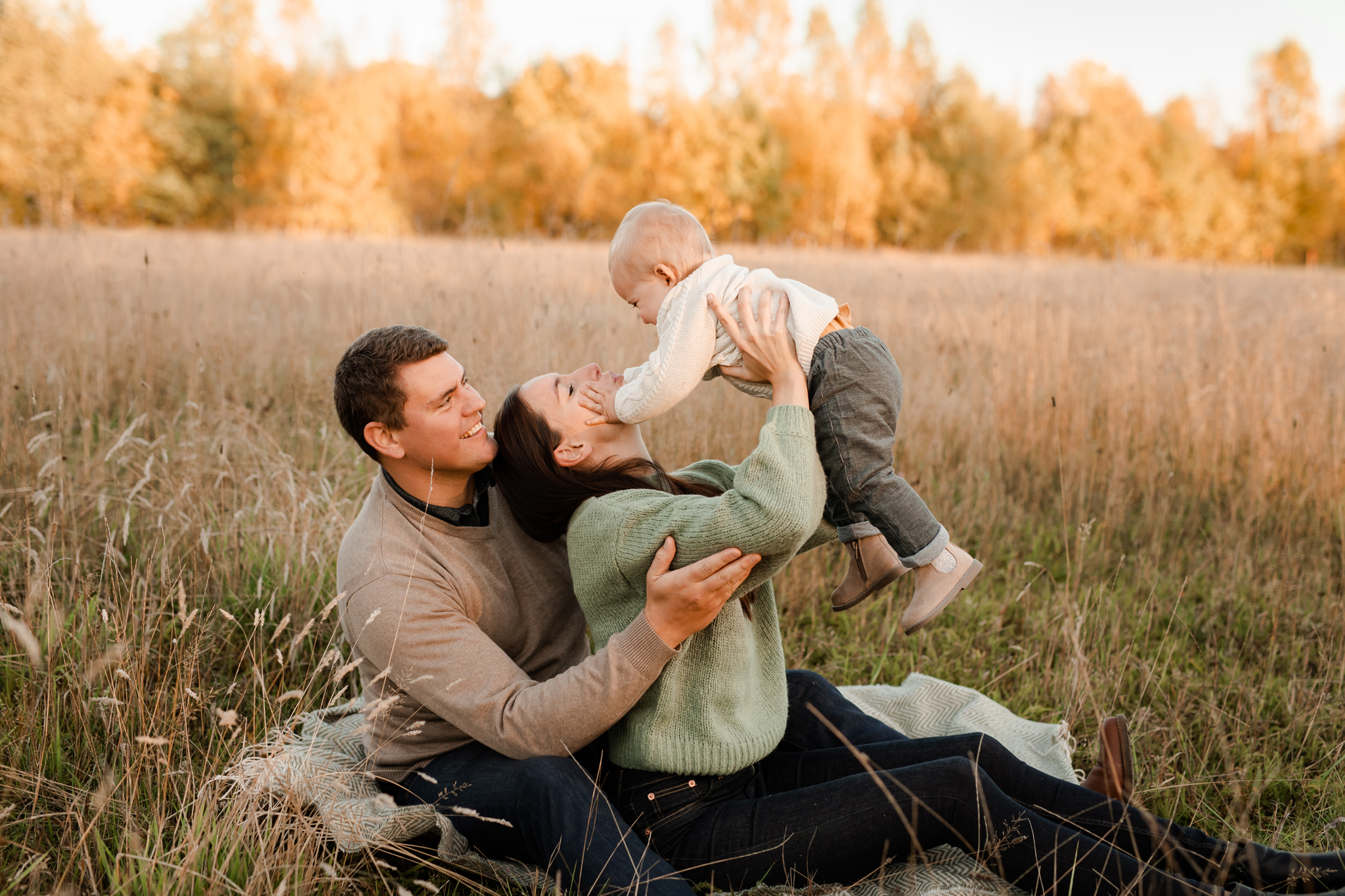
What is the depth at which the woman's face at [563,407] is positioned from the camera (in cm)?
227

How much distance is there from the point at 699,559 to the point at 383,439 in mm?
943

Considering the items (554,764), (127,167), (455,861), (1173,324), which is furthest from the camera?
(127,167)

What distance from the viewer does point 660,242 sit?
248cm

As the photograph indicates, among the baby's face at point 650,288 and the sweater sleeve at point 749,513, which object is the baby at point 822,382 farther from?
the sweater sleeve at point 749,513

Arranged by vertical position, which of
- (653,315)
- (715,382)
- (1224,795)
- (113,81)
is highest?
(113,81)

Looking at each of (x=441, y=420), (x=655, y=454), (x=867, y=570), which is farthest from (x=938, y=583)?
(x=655, y=454)

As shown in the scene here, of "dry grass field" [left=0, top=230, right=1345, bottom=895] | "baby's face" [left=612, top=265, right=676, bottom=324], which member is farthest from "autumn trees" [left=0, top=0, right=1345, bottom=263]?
"baby's face" [left=612, top=265, right=676, bottom=324]

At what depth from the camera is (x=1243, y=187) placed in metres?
31.3

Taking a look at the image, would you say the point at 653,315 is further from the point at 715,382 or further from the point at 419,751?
the point at 715,382

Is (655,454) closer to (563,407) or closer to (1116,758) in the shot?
(563,407)

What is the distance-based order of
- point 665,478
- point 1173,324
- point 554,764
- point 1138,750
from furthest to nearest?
1. point 1173,324
2. point 1138,750
3. point 665,478
4. point 554,764

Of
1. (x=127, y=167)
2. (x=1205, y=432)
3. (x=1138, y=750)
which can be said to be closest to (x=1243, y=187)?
(x=1205, y=432)

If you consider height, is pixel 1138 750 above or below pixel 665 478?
below

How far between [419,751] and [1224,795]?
263 centimetres
